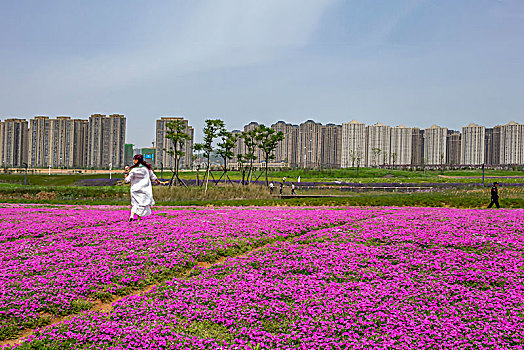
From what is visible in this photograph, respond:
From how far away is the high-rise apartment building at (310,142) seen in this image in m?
153

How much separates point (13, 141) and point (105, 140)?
36235 millimetres

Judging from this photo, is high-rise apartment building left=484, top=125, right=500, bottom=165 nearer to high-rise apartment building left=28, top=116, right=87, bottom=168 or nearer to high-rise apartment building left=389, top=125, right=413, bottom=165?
high-rise apartment building left=389, top=125, right=413, bottom=165

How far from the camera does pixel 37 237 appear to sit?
1333 centimetres

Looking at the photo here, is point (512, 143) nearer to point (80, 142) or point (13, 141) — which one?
point (80, 142)

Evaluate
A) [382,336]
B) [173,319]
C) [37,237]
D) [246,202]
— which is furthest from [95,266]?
[246,202]

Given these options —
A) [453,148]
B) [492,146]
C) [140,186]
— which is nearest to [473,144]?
[492,146]

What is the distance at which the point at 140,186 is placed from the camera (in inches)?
639

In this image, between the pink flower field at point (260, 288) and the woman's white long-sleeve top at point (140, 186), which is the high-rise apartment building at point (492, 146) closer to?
the pink flower field at point (260, 288)

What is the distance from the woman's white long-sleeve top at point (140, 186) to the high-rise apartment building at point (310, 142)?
137m

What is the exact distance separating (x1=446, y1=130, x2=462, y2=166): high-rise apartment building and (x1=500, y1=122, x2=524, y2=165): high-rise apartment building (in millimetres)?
14748

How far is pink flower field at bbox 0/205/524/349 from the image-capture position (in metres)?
6.06

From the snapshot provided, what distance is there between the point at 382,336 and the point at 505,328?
74.3 inches

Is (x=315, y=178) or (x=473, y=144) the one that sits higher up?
(x=473, y=144)

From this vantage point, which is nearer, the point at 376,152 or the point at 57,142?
the point at 376,152
